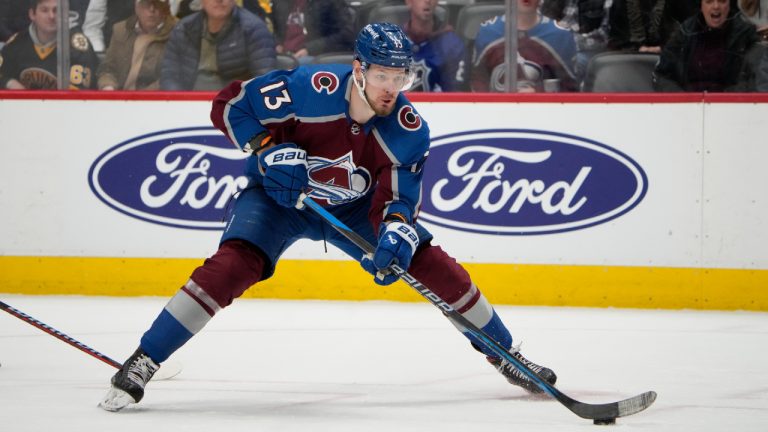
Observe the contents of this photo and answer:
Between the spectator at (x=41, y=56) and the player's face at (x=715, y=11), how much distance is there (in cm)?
303

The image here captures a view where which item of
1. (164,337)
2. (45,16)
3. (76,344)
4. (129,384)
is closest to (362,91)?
(164,337)

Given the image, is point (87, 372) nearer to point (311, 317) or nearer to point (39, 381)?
point (39, 381)

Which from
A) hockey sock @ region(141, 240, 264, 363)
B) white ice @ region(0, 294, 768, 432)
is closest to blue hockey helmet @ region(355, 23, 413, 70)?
hockey sock @ region(141, 240, 264, 363)

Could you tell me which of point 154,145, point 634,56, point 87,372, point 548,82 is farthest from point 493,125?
point 87,372

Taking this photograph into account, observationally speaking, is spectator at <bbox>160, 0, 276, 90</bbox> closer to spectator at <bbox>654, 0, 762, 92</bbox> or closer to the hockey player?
spectator at <bbox>654, 0, 762, 92</bbox>

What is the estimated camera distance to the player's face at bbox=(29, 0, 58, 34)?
5.90 m

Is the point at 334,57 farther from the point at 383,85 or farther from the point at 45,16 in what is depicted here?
the point at 383,85

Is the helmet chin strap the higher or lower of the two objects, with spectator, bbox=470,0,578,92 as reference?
higher

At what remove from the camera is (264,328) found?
4.82 m

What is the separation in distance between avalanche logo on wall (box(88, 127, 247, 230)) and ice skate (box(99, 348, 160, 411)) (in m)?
2.63

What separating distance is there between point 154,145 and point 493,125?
1680mm

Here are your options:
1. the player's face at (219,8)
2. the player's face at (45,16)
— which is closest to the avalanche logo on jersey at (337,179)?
the player's face at (219,8)

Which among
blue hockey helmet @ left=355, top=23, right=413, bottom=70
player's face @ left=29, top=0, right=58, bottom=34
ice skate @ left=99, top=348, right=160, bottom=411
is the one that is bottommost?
player's face @ left=29, top=0, right=58, bottom=34

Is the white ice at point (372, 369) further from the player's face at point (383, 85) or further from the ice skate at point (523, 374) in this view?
the player's face at point (383, 85)
